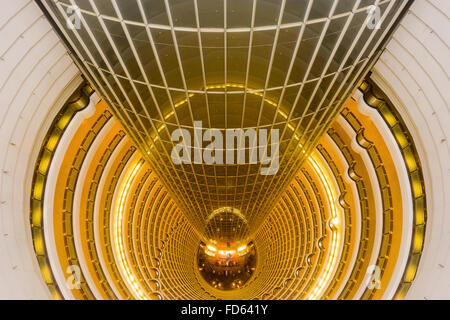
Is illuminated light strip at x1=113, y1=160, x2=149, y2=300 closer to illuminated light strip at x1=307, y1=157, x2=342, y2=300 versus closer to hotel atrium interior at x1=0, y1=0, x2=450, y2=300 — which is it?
hotel atrium interior at x1=0, y1=0, x2=450, y2=300

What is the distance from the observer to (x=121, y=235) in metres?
14.3

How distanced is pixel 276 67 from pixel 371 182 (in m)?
7.32

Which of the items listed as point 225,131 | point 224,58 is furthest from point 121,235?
point 224,58

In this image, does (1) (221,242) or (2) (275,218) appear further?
(2) (275,218)

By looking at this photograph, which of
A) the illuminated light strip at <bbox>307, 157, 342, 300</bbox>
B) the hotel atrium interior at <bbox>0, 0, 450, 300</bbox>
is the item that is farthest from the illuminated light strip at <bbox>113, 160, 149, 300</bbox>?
the illuminated light strip at <bbox>307, 157, 342, 300</bbox>

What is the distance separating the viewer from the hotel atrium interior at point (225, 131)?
17.0 feet

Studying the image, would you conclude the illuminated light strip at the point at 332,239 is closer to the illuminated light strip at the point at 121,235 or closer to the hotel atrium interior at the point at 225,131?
the hotel atrium interior at the point at 225,131

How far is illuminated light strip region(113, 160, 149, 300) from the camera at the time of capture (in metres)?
13.6

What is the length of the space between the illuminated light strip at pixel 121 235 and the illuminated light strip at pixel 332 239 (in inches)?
283

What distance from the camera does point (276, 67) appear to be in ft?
18.8

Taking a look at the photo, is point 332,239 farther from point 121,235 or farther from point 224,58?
point 224,58

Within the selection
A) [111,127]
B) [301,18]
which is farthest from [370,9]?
[111,127]

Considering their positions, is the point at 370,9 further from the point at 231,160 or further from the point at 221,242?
the point at 221,242

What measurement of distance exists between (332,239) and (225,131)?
8.89 meters
